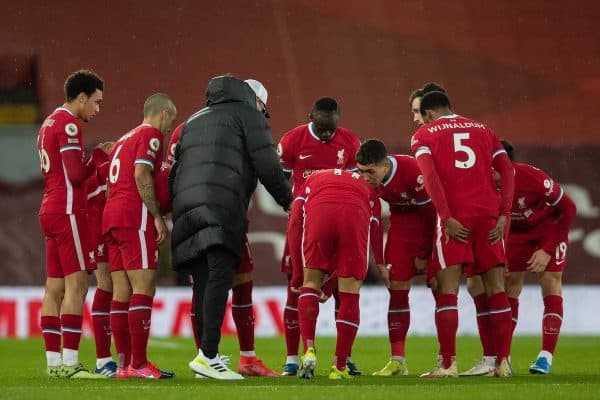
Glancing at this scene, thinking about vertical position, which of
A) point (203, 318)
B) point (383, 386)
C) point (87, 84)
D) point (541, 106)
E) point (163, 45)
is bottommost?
point (383, 386)

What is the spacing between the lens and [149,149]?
Answer: 798 cm

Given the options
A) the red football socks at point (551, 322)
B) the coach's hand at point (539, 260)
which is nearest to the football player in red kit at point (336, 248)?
the coach's hand at point (539, 260)

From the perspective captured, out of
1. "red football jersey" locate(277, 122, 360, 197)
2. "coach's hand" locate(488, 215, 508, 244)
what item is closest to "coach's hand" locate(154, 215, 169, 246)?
"red football jersey" locate(277, 122, 360, 197)

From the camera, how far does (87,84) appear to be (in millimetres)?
8391

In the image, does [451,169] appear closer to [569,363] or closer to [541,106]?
[569,363]

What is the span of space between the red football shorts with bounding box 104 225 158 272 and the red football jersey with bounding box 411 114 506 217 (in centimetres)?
192

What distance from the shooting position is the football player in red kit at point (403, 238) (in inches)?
335

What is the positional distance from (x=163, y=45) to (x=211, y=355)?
17535 millimetres

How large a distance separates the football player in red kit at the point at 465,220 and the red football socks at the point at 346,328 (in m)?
0.66

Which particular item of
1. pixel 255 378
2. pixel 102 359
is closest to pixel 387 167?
pixel 255 378

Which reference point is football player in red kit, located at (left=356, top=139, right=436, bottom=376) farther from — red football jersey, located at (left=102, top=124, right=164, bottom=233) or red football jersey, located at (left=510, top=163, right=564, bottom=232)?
red football jersey, located at (left=102, top=124, right=164, bottom=233)

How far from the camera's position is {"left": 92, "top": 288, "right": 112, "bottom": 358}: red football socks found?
27.6ft

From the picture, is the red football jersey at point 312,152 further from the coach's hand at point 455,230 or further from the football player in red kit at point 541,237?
the coach's hand at point 455,230

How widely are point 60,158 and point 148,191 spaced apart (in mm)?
778
